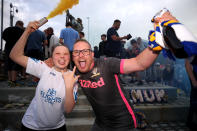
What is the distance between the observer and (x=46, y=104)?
83.4 inches

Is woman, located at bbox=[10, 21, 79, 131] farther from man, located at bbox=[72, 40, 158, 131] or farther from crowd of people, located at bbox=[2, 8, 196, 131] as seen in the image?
man, located at bbox=[72, 40, 158, 131]

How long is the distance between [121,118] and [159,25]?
4.76 ft

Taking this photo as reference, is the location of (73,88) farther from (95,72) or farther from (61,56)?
(61,56)

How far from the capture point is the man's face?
86.7 inches

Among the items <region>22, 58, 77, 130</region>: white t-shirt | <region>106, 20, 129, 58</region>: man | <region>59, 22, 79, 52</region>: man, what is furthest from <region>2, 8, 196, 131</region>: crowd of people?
<region>106, 20, 129, 58</region>: man

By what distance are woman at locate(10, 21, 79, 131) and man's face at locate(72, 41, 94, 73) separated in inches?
6.2

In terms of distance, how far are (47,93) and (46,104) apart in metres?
0.17

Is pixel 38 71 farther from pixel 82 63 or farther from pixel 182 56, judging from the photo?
pixel 182 56

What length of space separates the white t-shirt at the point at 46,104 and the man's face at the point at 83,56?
439mm

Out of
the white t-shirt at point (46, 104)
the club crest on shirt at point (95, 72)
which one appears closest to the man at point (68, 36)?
the white t-shirt at point (46, 104)

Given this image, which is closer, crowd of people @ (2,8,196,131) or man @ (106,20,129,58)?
crowd of people @ (2,8,196,131)

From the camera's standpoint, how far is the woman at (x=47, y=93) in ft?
6.95

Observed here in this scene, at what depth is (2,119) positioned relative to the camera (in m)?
4.12

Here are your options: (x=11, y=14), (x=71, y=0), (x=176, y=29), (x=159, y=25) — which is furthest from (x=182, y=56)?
(x=11, y=14)
